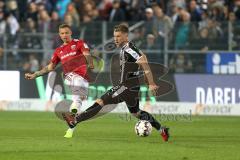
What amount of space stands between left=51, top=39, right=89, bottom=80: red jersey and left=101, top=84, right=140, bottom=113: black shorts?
163cm

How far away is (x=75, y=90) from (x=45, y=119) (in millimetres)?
5314

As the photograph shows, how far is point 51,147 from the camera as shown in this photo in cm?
1276

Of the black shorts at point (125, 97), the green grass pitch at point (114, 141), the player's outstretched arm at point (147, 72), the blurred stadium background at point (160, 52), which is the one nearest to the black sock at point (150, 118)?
the black shorts at point (125, 97)

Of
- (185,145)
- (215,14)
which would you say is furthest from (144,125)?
(215,14)

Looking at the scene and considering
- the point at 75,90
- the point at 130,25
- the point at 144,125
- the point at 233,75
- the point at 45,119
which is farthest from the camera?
the point at 130,25

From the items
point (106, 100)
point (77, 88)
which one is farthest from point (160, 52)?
point (106, 100)

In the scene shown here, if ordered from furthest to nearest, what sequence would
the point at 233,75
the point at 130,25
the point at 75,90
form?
the point at 130,25, the point at 233,75, the point at 75,90

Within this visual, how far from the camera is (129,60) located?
13805 mm

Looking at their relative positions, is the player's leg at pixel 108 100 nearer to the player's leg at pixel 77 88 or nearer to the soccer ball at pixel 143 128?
the soccer ball at pixel 143 128

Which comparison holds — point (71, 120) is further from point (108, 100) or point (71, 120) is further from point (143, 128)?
point (143, 128)

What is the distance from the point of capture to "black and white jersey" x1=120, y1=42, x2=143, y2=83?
44.9ft

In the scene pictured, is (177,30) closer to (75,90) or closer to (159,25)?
(159,25)

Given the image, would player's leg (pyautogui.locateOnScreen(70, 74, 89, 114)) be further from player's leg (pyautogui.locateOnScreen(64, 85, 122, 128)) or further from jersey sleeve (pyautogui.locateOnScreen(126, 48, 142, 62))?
jersey sleeve (pyautogui.locateOnScreen(126, 48, 142, 62))

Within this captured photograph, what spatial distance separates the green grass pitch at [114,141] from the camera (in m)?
11.7
